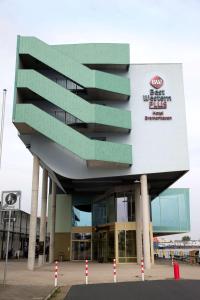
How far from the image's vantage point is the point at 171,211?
4934 centimetres

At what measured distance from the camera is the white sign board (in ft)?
53.0

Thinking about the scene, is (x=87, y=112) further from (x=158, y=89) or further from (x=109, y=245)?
(x=109, y=245)

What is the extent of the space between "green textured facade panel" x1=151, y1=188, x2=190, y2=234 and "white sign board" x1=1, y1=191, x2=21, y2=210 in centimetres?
3528

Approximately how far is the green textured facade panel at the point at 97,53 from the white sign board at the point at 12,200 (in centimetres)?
2148

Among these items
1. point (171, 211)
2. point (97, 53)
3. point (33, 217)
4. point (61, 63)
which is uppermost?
point (97, 53)

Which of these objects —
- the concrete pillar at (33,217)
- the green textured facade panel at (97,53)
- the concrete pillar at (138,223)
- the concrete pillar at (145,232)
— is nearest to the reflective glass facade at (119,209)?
the concrete pillar at (138,223)

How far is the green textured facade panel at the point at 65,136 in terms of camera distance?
32.0 m

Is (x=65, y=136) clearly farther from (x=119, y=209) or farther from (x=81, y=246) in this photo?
(x=81, y=246)

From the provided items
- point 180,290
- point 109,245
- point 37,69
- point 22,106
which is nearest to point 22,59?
point 37,69

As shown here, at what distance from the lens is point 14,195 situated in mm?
16266

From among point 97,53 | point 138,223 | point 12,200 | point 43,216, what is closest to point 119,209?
point 138,223

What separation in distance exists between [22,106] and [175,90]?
13.7 meters

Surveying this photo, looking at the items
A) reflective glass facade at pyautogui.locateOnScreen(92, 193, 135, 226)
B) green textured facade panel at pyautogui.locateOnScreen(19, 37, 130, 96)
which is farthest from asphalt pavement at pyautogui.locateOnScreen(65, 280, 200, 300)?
reflective glass facade at pyautogui.locateOnScreen(92, 193, 135, 226)

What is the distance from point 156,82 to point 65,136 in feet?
33.5
